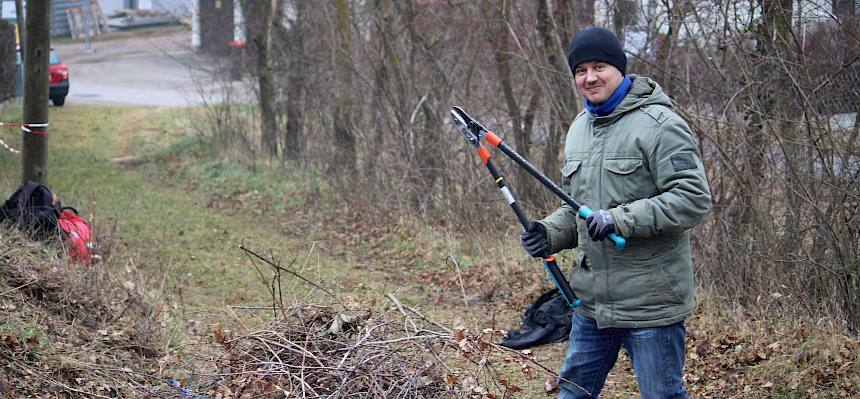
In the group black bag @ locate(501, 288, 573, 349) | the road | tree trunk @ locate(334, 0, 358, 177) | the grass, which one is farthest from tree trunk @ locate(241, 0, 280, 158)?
black bag @ locate(501, 288, 573, 349)

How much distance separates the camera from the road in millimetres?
24312

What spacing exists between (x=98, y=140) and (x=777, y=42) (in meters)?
15.7

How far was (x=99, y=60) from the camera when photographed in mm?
34781

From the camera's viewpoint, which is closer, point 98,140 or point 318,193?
point 318,193

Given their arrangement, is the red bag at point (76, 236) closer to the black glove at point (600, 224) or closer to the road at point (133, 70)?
the black glove at point (600, 224)

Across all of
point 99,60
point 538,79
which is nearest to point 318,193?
point 538,79

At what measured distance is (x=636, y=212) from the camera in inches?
131

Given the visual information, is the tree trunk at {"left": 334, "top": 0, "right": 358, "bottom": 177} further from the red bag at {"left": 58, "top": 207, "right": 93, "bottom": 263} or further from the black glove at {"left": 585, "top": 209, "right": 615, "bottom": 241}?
the black glove at {"left": 585, "top": 209, "right": 615, "bottom": 241}

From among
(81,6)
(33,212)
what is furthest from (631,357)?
(81,6)

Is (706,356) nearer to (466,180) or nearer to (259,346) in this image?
(259,346)

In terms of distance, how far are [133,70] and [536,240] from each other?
31203 millimetres

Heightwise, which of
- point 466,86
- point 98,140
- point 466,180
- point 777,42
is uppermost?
point 777,42

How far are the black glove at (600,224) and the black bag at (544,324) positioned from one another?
3084 millimetres

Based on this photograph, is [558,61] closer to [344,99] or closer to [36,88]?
[344,99]
